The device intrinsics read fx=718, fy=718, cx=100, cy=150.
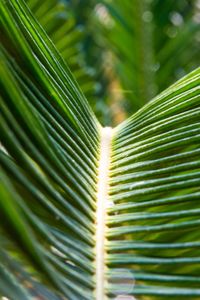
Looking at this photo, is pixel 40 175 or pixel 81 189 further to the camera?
pixel 81 189

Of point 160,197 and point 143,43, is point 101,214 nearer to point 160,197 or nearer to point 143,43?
point 160,197

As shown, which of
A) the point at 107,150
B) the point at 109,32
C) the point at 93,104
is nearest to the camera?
the point at 107,150

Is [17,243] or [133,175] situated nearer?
[17,243]

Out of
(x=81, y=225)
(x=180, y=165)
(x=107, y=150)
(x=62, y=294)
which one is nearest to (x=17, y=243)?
(x=62, y=294)

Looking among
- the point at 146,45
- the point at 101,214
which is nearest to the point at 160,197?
the point at 101,214

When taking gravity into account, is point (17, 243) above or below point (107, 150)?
below

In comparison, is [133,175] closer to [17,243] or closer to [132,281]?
[132,281]

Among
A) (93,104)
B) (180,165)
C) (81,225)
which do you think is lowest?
(81,225)

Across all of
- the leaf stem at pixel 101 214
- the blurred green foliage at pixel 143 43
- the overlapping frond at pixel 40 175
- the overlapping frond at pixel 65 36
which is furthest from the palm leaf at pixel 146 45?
the overlapping frond at pixel 40 175
